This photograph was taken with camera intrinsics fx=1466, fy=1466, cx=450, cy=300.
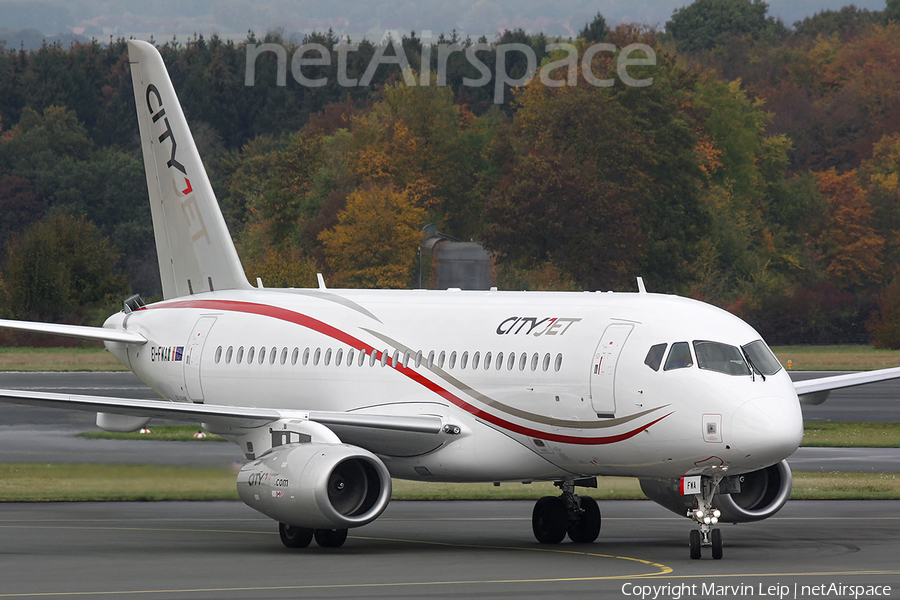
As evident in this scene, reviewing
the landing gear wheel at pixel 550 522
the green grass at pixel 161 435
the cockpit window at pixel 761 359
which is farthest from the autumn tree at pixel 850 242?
the cockpit window at pixel 761 359

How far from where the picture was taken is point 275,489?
76.9 feet

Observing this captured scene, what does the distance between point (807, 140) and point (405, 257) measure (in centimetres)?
5224

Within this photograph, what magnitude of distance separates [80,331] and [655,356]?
41.4 feet

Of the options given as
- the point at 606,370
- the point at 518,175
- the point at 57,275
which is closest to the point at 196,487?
the point at 606,370

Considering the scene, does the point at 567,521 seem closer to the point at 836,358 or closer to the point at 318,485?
the point at 318,485

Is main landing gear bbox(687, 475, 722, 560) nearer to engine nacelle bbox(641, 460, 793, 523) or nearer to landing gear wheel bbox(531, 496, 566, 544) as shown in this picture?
engine nacelle bbox(641, 460, 793, 523)

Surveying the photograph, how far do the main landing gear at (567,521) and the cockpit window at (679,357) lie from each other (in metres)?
3.86

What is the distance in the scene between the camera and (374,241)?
91188 millimetres

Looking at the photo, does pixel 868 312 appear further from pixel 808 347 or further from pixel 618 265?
pixel 618 265

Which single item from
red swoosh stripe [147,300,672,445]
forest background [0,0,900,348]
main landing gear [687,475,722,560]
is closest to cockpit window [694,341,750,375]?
red swoosh stripe [147,300,672,445]

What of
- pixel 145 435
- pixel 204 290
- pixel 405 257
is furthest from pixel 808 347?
pixel 204 290

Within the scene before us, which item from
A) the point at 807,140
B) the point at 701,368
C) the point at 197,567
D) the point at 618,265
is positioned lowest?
the point at 197,567

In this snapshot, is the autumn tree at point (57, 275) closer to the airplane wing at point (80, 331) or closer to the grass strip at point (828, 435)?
the grass strip at point (828, 435)

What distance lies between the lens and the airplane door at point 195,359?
2986cm
